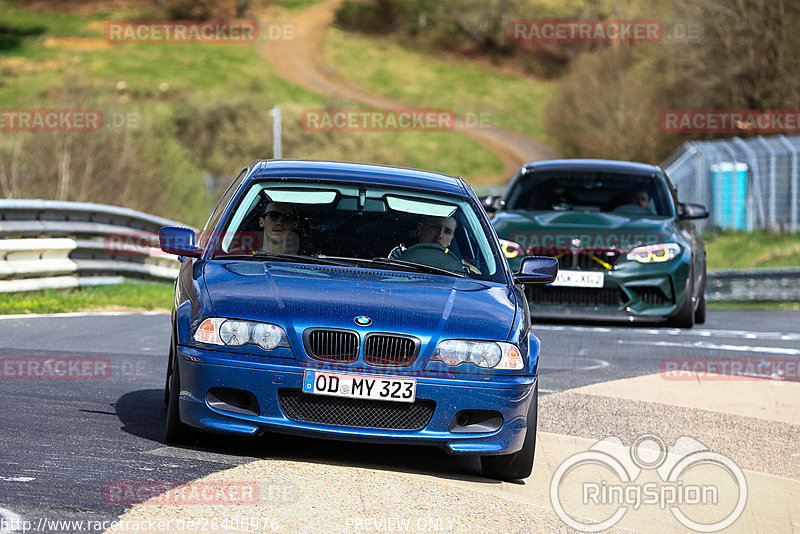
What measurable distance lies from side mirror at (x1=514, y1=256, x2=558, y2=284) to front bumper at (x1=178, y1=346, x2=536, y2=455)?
1.32 metres

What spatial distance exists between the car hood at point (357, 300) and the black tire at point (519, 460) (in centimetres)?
46

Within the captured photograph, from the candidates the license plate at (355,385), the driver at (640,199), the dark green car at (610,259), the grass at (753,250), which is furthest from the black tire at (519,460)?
the grass at (753,250)

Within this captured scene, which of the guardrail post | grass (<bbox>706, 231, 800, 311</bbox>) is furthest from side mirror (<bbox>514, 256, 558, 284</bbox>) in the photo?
the guardrail post

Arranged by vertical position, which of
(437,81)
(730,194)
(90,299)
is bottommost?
(90,299)

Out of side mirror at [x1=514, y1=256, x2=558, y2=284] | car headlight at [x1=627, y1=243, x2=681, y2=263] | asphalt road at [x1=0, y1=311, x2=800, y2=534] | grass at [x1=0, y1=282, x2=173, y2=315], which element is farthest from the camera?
grass at [x1=0, y1=282, x2=173, y2=315]

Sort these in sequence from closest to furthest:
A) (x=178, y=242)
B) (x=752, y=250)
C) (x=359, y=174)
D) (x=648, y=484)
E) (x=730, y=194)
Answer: (x=648, y=484) < (x=178, y=242) < (x=359, y=174) < (x=752, y=250) < (x=730, y=194)

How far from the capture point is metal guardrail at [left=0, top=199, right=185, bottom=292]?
47.4 ft

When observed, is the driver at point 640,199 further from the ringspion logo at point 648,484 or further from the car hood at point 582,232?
the ringspion logo at point 648,484

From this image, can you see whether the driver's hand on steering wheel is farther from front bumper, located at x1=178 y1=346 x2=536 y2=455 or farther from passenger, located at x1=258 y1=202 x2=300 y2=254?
front bumper, located at x1=178 y1=346 x2=536 y2=455

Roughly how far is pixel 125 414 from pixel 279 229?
1.37m

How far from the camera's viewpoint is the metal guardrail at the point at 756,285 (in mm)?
20344

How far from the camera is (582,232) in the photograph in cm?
1323

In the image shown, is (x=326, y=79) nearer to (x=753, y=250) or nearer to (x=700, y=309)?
(x=753, y=250)

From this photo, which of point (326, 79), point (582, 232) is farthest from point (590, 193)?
point (326, 79)
